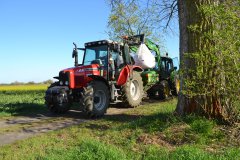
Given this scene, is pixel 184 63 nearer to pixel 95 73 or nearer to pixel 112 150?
pixel 112 150

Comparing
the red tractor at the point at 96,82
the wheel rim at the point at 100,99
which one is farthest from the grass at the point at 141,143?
the wheel rim at the point at 100,99

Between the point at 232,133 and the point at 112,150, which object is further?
the point at 232,133

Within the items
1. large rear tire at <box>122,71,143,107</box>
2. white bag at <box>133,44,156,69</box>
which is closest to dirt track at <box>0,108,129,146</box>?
large rear tire at <box>122,71,143,107</box>

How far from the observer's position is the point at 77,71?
10.9 meters

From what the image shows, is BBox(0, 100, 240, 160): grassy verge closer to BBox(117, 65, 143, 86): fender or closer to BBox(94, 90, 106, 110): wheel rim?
BBox(94, 90, 106, 110): wheel rim

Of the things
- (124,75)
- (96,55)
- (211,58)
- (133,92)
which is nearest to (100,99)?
(124,75)

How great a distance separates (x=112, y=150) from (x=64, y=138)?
210 centimetres

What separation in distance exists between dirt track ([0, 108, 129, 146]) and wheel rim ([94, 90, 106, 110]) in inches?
23.1

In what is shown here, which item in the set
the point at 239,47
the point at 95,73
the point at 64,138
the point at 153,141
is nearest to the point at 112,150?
the point at 153,141

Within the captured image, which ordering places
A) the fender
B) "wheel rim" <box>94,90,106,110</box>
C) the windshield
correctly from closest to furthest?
"wheel rim" <box>94,90,106,110</box> < the windshield < the fender

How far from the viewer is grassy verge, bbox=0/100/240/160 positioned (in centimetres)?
510

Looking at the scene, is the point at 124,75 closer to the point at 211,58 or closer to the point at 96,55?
the point at 96,55

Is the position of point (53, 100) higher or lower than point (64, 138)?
higher

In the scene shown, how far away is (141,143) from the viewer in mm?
6031
